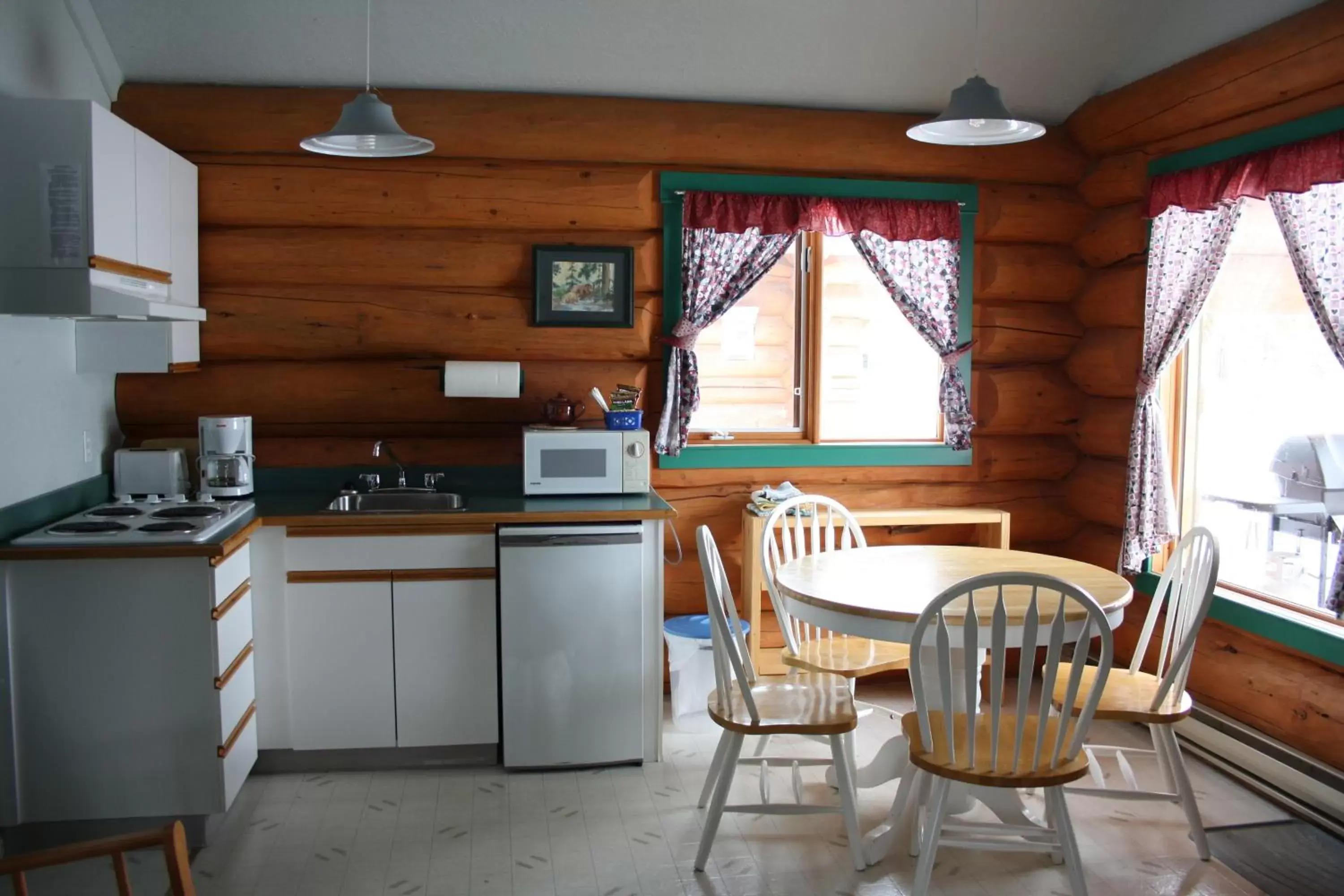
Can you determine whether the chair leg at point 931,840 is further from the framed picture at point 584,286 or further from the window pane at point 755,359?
the framed picture at point 584,286

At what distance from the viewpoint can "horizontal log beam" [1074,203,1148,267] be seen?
13.7 ft

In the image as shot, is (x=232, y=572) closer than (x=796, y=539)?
Yes

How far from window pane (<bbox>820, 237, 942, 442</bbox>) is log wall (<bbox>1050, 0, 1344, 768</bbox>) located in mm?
625

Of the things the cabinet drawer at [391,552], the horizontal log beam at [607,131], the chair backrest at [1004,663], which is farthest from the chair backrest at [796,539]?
the horizontal log beam at [607,131]

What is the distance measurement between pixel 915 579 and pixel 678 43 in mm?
2072

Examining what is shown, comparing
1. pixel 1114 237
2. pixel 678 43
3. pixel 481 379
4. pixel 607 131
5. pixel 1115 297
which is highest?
pixel 678 43

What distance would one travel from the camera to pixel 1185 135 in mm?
3924

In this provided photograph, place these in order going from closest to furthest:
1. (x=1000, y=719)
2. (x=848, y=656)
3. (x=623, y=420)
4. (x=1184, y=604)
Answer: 1. (x=1000, y=719)
2. (x=1184, y=604)
3. (x=848, y=656)
4. (x=623, y=420)

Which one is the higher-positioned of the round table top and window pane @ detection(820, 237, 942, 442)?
window pane @ detection(820, 237, 942, 442)

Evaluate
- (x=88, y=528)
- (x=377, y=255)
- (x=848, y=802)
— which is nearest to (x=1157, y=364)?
(x=848, y=802)

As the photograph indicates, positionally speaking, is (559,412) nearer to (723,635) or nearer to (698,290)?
(698,290)

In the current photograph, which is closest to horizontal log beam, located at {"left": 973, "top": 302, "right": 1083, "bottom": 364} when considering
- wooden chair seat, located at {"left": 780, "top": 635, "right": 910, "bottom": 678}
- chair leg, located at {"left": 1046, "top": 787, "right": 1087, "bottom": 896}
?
wooden chair seat, located at {"left": 780, "top": 635, "right": 910, "bottom": 678}

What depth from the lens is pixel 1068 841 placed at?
102 inches

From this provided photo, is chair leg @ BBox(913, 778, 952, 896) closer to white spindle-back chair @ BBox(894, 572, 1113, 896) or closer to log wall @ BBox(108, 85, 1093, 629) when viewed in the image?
white spindle-back chair @ BBox(894, 572, 1113, 896)
